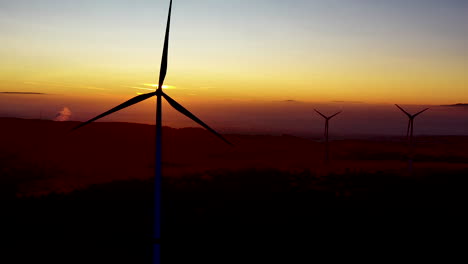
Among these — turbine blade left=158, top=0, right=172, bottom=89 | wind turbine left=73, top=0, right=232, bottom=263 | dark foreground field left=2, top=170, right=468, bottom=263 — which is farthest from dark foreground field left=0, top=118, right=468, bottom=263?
turbine blade left=158, top=0, right=172, bottom=89

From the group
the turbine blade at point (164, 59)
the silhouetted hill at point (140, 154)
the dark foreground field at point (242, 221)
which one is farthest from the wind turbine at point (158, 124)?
the silhouetted hill at point (140, 154)

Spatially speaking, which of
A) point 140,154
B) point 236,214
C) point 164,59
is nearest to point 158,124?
point 164,59

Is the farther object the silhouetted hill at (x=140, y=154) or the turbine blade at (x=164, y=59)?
the silhouetted hill at (x=140, y=154)

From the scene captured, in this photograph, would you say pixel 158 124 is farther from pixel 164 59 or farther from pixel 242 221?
pixel 242 221

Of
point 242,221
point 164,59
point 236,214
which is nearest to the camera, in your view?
point 164,59

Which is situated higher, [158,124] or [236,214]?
[158,124]

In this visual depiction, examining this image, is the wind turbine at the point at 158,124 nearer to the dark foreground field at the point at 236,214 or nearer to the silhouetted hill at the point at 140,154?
the dark foreground field at the point at 236,214

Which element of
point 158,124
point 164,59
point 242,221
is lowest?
point 242,221

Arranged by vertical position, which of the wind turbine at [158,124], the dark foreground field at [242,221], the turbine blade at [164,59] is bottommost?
the dark foreground field at [242,221]

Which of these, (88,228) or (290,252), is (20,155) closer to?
(88,228)

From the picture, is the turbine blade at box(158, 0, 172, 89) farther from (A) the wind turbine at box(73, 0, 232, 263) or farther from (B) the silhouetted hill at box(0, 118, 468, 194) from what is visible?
(B) the silhouetted hill at box(0, 118, 468, 194)
